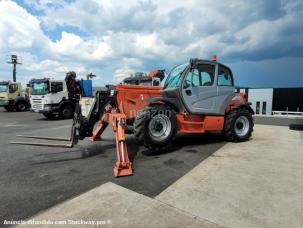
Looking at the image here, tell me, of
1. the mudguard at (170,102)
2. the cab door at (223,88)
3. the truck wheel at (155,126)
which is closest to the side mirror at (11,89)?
the mudguard at (170,102)

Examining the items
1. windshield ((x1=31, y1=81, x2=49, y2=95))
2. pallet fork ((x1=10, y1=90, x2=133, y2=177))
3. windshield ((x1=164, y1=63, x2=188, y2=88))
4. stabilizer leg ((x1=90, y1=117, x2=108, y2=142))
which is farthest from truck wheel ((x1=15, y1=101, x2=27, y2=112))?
windshield ((x1=164, y1=63, x2=188, y2=88))

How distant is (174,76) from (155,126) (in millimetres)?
Answer: 1725

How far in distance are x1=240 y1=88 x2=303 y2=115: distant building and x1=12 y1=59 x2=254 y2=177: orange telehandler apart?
49.5 feet

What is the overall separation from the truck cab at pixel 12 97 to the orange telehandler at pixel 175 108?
659 inches

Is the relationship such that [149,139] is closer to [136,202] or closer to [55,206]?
[136,202]

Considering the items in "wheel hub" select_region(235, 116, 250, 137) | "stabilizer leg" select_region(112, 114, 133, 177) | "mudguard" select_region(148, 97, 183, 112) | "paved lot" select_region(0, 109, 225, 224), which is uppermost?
"mudguard" select_region(148, 97, 183, 112)

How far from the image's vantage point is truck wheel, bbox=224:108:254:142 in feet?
19.7

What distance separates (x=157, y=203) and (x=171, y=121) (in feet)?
8.21

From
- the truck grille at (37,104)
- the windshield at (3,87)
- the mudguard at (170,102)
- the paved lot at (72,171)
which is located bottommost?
the paved lot at (72,171)

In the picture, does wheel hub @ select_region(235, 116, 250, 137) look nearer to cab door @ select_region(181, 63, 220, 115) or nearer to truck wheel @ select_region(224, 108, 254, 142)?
truck wheel @ select_region(224, 108, 254, 142)

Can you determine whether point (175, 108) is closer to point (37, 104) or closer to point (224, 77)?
point (224, 77)

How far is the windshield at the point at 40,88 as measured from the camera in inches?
509

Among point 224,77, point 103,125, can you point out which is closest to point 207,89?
point 224,77

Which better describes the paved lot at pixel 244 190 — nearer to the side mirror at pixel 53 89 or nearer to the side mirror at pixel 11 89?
the side mirror at pixel 53 89
